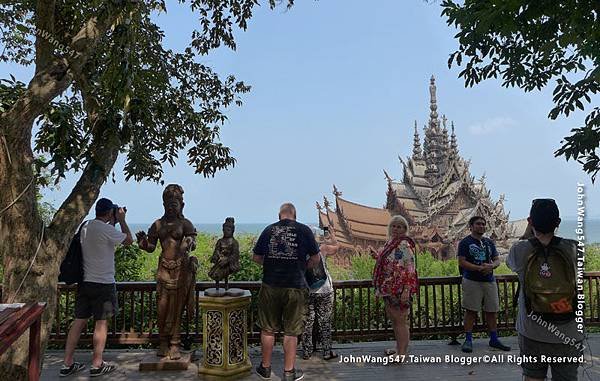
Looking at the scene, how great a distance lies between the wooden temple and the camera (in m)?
25.3

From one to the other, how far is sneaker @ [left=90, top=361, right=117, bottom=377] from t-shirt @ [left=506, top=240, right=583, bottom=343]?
4121mm

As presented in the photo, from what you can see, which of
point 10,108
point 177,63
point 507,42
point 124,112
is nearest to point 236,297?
point 124,112

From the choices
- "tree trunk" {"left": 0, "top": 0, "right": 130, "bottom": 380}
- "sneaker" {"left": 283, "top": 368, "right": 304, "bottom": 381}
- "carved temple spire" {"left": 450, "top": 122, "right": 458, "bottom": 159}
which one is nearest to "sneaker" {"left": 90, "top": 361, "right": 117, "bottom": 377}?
"tree trunk" {"left": 0, "top": 0, "right": 130, "bottom": 380}

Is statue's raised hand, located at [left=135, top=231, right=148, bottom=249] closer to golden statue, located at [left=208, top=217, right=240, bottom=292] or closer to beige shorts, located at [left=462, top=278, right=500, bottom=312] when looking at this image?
golden statue, located at [left=208, top=217, right=240, bottom=292]

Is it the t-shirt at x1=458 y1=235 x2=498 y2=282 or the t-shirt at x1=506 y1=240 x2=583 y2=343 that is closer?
the t-shirt at x1=506 y1=240 x2=583 y2=343

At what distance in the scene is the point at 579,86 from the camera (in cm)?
404

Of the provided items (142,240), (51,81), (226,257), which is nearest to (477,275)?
(226,257)

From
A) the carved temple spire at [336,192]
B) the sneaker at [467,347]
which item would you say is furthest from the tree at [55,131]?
the carved temple spire at [336,192]

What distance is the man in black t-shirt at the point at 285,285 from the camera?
425cm

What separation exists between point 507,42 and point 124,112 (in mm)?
3982

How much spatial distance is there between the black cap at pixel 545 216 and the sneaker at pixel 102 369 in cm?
443

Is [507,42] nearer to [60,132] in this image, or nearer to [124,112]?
[124,112]

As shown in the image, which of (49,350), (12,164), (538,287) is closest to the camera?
(538,287)

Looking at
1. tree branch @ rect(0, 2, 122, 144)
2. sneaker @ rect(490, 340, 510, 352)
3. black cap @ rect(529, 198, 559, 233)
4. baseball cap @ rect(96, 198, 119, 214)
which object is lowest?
sneaker @ rect(490, 340, 510, 352)
